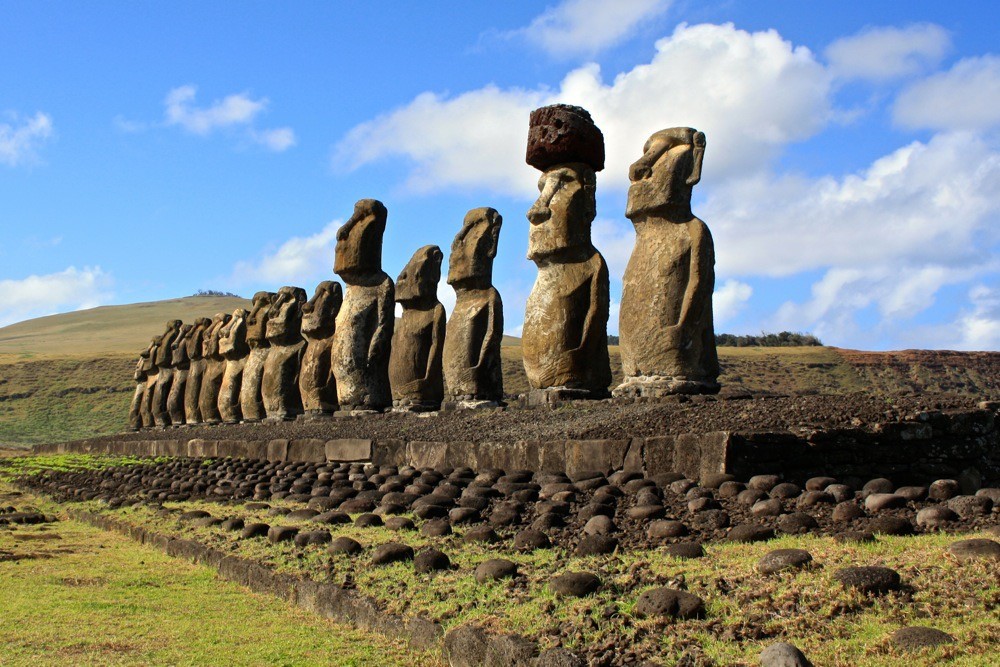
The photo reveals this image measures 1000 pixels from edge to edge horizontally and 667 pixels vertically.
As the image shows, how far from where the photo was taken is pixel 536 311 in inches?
420

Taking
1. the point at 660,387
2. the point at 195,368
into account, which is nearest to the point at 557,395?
the point at 660,387

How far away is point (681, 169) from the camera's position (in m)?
9.88

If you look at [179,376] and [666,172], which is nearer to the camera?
[666,172]

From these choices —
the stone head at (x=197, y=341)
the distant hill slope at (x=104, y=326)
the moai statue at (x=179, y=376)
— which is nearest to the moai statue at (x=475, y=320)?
the stone head at (x=197, y=341)

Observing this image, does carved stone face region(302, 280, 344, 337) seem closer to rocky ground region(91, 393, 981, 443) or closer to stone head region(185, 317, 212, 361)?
rocky ground region(91, 393, 981, 443)

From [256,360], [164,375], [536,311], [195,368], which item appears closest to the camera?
[536,311]

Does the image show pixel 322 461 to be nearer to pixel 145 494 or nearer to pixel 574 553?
pixel 145 494

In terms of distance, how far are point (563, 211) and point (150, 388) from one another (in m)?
18.5

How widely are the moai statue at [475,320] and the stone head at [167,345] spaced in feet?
49.1

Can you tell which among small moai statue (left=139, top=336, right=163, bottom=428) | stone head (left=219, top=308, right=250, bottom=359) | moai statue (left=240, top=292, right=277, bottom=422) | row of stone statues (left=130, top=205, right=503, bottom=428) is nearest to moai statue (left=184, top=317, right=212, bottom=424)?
row of stone statues (left=130, top=205, right=503, bottom=428)

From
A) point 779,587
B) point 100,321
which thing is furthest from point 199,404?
point 100,321

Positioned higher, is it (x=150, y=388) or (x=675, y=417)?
(x=150, y=388)

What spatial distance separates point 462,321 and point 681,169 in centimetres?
359

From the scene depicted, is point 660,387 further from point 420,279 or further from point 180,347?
point 180,347
